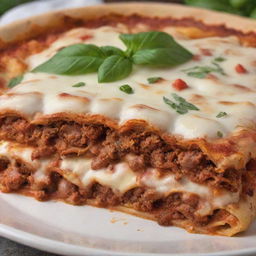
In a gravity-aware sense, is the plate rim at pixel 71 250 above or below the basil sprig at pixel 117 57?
below

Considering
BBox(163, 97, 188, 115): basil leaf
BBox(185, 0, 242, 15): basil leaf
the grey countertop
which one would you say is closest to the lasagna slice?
BBox(163, 97, 188, 115): basil leaf

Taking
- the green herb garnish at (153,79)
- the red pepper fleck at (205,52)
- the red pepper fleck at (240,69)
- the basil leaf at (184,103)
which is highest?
the basil leaf at (184,103)

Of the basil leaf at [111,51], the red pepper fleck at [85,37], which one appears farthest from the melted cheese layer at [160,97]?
the red pepper fleck at [85,37]

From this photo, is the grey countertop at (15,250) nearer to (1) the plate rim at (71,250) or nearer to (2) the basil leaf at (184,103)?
(1) the plate rim at (71,250)

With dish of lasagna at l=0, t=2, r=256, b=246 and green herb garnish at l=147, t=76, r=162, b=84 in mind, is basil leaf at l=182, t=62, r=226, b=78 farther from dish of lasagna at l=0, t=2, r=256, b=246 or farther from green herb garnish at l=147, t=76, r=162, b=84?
green herb garnish at l=147, t=76, r=162, b=84

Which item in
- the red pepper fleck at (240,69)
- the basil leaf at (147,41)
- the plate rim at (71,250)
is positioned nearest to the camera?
the plate rim at (71,250)

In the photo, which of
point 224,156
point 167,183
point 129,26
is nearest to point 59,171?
point 167,183

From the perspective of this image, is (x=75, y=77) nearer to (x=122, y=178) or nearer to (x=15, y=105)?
(x=15, y=105)
